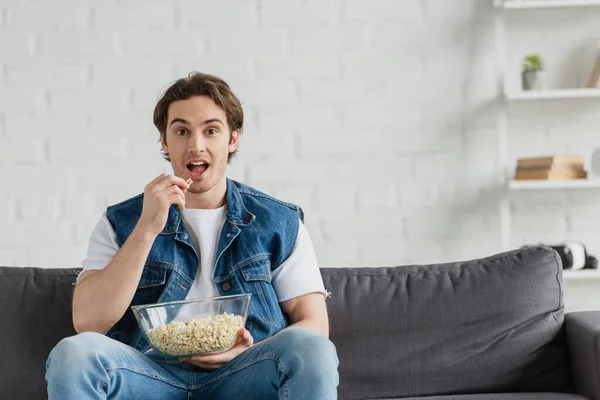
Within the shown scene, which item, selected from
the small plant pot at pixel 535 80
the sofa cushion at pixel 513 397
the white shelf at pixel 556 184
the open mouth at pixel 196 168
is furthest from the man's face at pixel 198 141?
the small plant pot at pixel 535 80

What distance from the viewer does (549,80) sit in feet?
10.8

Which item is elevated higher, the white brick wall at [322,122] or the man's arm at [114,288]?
the white brick wall at [322,122]

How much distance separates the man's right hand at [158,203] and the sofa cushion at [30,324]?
1.40 ft

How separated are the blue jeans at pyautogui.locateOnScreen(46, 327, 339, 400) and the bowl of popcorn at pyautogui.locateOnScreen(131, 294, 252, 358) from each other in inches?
2.4

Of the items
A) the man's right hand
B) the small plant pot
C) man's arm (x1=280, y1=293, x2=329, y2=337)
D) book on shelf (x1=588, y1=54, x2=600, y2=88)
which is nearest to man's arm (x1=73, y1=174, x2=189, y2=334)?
the man's right hand

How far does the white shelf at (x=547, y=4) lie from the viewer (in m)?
3.12

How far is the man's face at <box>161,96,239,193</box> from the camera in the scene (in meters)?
2.27

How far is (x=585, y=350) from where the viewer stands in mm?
2240

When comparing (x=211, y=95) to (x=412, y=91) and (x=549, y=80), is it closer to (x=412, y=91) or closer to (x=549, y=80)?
(x=412, y=91)

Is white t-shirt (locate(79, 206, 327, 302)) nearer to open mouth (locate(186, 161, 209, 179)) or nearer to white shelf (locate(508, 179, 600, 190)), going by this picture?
open mouth (locate(186, 161, 209, 179))

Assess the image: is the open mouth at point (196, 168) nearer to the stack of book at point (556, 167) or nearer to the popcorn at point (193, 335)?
the popcorn at point (193, 335)

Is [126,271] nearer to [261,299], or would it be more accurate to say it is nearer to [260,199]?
[261,299]

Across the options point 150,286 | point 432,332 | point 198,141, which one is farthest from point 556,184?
point 150,286

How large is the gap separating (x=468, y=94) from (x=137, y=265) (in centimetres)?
167
